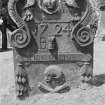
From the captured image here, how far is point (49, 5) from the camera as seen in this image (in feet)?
15.7

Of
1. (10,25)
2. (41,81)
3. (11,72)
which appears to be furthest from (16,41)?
(10,25)

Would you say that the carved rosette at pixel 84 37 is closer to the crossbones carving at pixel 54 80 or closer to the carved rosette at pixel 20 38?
the crossbones carving at pixel 54 80

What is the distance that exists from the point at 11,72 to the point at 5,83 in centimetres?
130

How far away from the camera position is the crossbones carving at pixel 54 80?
4980 mm

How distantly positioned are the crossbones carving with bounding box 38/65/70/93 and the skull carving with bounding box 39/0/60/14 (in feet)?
3.95

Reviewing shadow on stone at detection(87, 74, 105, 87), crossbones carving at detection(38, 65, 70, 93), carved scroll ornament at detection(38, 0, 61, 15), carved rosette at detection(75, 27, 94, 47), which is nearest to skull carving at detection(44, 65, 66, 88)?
crossbones carving at detection(38, 65, 70, 93)

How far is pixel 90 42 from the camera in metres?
4.87

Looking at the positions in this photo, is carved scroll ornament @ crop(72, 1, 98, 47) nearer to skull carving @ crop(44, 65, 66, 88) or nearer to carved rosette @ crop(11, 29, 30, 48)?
skull carving @ crop(44, 65, 66, 88)

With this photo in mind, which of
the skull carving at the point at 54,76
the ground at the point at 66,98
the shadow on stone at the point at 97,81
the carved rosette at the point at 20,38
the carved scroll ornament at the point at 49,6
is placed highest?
the carved scroll ornament at the point at 49,6

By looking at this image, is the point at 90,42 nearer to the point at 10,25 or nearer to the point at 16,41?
the point at 16,41

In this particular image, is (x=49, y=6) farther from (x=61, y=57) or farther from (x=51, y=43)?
(x=61, y=57)

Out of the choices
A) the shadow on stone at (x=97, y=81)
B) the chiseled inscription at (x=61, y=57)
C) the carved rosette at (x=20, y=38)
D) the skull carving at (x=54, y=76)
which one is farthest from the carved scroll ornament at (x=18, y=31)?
the shadow on stone at (x=97, y=81)

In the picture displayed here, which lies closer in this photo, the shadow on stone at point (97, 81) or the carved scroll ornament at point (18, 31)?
the carved scroll ornament at point (18, 31)

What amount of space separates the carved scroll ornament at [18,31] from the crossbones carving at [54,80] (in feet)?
2.58
